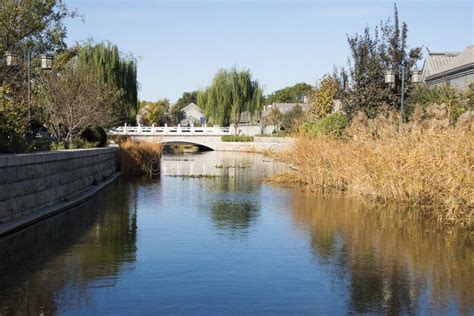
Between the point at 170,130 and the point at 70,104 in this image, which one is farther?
the point at 170,130

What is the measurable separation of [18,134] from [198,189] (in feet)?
27.6

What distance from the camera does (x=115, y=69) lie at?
44.8 meters

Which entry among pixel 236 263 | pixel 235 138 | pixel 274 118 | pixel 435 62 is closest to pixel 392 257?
pixel 236 263

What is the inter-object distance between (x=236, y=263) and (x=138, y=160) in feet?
69.9

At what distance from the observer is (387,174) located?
16500mm

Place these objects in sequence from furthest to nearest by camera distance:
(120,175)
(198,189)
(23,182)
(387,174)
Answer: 1. (120,175)
2. (198,189)
3. (387,174)
4. (23,182)

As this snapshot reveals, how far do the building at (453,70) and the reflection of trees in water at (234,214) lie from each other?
22816mm

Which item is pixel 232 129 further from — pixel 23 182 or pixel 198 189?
pixel 23 182

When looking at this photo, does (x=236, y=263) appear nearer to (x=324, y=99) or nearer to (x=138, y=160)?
(x=138, y=160)

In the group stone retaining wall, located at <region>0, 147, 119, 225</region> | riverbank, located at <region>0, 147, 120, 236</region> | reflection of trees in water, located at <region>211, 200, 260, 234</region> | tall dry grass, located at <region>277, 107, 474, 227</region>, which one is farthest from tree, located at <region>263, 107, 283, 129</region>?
reflection of trees in water, located at <region>211, 200, 260, 234</region>

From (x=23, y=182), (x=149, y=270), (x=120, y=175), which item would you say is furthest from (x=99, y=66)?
(x=149, y=270)

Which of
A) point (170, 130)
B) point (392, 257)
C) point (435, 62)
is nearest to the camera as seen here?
point (392, 257)

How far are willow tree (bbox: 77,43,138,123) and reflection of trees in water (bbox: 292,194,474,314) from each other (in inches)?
1178

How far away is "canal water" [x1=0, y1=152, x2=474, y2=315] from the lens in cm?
745
